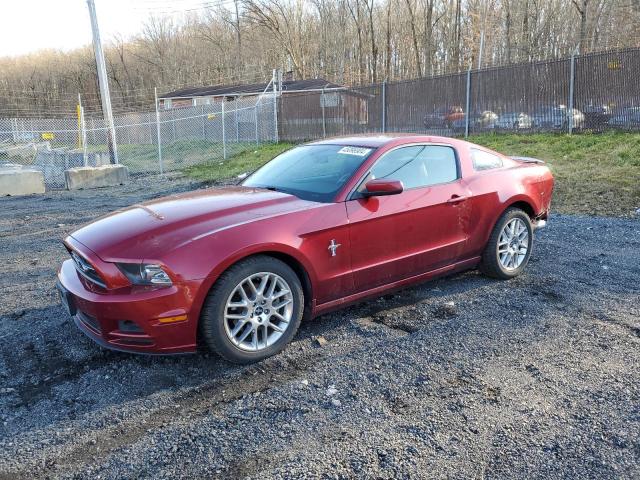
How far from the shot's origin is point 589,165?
10594 millimetres

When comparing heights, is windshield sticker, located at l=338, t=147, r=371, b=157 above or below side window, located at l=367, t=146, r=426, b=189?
above

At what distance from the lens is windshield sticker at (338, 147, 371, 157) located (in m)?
4.26

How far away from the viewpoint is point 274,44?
46.7 meters

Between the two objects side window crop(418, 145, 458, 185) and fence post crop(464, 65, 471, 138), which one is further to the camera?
fence post crop(464, 65, 471, 138)

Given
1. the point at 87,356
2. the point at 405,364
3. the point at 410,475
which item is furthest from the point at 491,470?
the point at 87,356

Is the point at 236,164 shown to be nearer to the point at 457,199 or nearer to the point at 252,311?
the point at 457,199

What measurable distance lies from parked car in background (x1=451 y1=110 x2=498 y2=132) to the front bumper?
1452 cm

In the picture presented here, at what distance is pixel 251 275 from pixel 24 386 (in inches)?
61.3

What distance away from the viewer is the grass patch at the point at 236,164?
15180 mm

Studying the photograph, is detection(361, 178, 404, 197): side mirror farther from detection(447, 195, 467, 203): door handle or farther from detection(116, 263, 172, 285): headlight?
detection(116, 263, 172, 285): headlight

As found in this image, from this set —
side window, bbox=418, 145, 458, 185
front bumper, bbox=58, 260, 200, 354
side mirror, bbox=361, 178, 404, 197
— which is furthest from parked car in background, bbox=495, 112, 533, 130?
front bumper, bbox=58, 260, 200, 354

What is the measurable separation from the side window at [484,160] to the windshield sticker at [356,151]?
120 centimetres

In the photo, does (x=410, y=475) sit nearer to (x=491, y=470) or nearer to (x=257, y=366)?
(x=491, y=470)

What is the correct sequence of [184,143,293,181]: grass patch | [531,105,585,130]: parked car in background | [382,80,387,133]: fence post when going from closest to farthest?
[531,105,585,130]: parked car in background, [184,143,293,181]: grass patch, [382,80,387,133]: fence post
